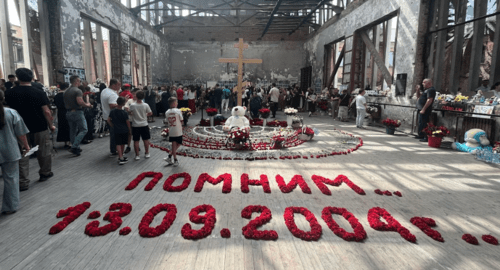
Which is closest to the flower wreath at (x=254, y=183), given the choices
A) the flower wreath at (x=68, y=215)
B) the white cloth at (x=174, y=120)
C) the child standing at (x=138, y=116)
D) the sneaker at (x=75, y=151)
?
the white cloth at (x=174, y=120)

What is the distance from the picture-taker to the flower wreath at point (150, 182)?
4.97 m

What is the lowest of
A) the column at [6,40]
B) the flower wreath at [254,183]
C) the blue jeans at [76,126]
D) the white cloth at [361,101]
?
the flower wreath at [254,183]

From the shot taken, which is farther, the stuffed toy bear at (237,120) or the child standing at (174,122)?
the stuffed toy bear at (237,120)

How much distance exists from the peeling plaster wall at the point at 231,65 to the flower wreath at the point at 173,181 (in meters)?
23.0

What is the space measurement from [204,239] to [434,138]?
26.0 ft

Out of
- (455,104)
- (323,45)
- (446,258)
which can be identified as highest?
(323,45)

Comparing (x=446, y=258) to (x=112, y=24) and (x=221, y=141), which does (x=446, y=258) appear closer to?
(x=221, y=141)

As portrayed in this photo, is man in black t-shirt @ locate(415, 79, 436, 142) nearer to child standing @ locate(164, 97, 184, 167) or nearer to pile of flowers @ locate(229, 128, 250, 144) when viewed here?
pile of flowers @ locate(229, 128, 250, 144)

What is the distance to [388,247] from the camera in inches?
128

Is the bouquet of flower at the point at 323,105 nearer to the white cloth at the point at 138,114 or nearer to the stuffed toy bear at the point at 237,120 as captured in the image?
the stuffed toy bear at the point at 237,120

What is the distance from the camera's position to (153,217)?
12.7 feet

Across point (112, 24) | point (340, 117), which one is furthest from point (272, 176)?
point (112, 24)

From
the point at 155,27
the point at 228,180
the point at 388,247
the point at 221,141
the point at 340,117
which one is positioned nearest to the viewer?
the point at 388,247

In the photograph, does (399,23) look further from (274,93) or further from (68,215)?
(68,215)
